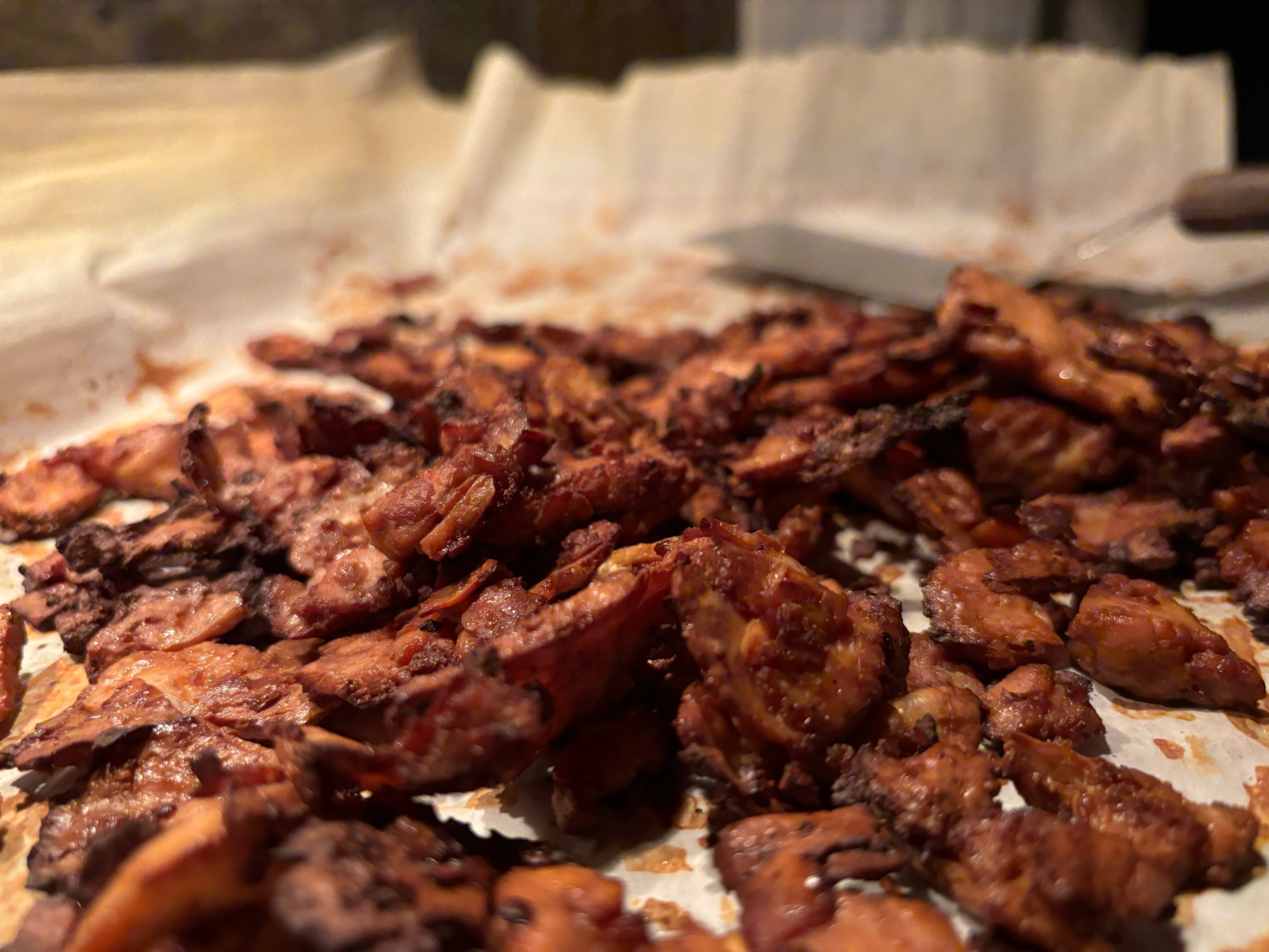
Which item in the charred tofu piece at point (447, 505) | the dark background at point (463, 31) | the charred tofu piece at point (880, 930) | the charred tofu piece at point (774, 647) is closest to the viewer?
the charred tofu piece at point (880, 930)

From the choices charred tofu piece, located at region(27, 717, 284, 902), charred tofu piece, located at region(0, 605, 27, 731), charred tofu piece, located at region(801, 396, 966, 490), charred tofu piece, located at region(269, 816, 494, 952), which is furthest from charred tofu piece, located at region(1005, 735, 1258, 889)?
charred tofu piece, located at region(0, 605, 27, 731)

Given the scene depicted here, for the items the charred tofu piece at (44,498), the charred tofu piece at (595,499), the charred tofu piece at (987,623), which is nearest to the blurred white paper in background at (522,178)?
the charred tofu piece at (44,498)

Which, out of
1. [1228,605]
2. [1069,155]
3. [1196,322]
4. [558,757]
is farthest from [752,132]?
[558,757]

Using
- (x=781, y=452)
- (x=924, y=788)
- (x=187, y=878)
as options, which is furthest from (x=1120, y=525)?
(x=187, y=878)

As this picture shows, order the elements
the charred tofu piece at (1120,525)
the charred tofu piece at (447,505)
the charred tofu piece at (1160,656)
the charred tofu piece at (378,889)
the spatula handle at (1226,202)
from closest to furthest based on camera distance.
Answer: the charred tofu piece at (378,889), the charred tofu piece at (1160,656), the charred tofu piece at (447,505), the charred tofu piece at (1120,525), the spatula handle at (1226,202)

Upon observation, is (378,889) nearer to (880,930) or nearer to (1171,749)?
(880,930)

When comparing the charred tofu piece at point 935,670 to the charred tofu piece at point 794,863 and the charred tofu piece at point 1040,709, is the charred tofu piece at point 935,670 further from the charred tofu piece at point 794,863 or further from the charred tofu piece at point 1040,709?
the charred tofu piece at point 794,863

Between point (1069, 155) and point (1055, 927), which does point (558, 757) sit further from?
point (1069, 155)
